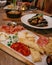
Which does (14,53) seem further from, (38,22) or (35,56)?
(38,22)

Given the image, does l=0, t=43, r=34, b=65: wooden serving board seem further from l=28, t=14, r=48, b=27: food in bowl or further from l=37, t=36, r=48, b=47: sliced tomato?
l=28, t=14, r=48, b=27: food in bowl

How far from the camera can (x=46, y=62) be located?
0.89 meters

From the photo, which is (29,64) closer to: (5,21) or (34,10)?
(5,21)

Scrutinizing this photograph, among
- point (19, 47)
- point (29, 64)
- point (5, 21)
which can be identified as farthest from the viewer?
point (5, 21)

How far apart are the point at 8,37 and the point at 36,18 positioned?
277 mm

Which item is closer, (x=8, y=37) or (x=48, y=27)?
(x=8, y=37)

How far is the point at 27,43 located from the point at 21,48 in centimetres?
6

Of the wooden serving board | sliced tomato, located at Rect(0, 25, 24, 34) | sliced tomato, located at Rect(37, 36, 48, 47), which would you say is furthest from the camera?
sliced tomato, located at Rect(0, 25, 24, 34)

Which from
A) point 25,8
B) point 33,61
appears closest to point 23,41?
point 33,61

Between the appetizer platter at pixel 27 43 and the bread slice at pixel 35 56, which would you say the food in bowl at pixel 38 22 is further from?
the bread slice at pixel 35 56

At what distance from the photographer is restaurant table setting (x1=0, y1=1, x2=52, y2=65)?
94cm

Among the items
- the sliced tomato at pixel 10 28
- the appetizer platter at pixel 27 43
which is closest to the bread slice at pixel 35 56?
the appetizer platter at pixel 27 43

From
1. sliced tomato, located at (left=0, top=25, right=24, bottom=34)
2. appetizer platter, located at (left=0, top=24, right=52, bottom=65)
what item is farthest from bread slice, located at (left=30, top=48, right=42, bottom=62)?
sliced tomato, located at (left=0, top=25, right=24, bottom=34)

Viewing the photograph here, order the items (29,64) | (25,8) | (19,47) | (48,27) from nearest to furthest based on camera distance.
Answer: (29,64), (19,47), (48,27), (25,8)
